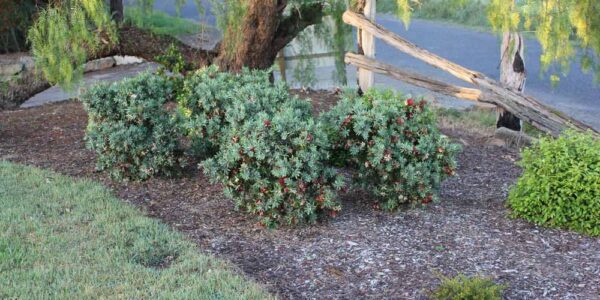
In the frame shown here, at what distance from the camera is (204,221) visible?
18.1 ft

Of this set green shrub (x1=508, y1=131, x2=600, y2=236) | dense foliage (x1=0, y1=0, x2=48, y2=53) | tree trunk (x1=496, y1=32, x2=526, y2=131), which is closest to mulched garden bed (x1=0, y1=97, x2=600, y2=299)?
green shrub (x1=508, y1=131, x2=600, y2=236)

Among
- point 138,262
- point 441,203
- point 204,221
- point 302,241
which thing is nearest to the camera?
point 138,262

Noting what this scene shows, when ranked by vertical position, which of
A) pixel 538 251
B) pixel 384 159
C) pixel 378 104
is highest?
pixel 378 104

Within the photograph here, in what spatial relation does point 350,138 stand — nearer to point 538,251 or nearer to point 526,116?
point 538,251

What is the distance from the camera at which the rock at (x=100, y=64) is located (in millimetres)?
15061

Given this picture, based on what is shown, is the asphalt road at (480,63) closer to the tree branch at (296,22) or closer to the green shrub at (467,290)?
the tree branch at (296,22)

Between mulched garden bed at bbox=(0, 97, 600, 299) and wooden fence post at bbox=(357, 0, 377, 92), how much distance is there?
112 inches

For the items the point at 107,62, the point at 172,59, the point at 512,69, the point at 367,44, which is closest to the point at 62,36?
the point at 172,59

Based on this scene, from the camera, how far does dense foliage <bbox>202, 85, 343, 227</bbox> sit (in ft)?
16.9

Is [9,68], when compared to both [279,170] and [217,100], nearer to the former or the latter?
[217,100]

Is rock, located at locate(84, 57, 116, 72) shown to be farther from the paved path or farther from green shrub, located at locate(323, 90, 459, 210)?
green shrub, located at locate(323, 90, 459, 210)

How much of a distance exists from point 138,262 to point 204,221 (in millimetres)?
839

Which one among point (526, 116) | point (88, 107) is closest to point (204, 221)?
point (88, 107)

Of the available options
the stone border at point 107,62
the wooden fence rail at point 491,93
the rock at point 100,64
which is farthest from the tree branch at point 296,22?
the rock at point 100,64
